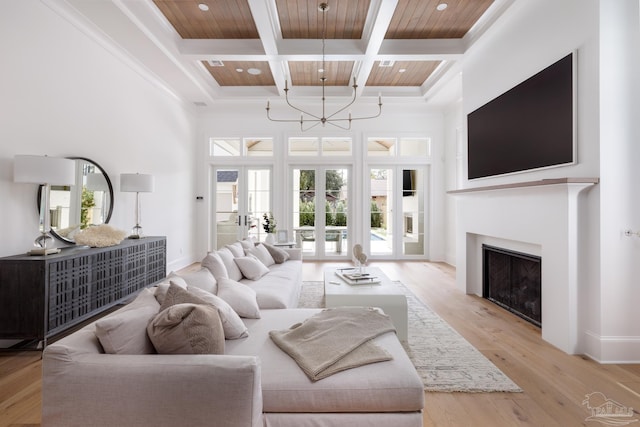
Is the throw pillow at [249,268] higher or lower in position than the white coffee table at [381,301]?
higher

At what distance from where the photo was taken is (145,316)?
5.09ft

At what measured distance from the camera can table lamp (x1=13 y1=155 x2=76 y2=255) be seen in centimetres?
267

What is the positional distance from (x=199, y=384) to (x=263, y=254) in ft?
9.54

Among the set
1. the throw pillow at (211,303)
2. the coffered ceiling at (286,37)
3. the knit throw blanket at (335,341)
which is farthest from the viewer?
the coffered ceiling at (286,37)

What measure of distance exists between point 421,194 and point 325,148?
230cm

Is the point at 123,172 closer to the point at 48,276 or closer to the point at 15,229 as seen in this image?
the point at 15,229

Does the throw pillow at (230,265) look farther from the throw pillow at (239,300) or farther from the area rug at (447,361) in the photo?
the area rug at (447,361)

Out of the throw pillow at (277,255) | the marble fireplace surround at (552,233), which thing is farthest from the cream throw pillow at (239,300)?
the marble fireplace surround at (552,233)

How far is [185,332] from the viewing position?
144 cm

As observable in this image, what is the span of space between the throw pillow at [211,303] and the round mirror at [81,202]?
246cm

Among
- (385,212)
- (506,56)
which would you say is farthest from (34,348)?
(385,212)

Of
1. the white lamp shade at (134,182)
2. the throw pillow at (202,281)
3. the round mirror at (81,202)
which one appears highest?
the white lamp shade at (134,182)

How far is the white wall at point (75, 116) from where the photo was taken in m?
2.88

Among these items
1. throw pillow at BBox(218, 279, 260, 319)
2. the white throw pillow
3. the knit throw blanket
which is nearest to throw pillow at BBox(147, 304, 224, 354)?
the white throw pillow
